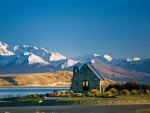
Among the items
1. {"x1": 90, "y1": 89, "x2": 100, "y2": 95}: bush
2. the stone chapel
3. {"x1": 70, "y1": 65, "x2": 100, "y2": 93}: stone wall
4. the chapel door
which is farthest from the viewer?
the chapel door

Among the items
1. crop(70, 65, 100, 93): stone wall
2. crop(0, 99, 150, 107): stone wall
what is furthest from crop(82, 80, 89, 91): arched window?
crop(0, 99, 150, 107): stone wall

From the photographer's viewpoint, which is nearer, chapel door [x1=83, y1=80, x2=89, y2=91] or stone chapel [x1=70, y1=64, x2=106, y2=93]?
stone chapel [x1=70, y1=64, x2=106, y2=93]

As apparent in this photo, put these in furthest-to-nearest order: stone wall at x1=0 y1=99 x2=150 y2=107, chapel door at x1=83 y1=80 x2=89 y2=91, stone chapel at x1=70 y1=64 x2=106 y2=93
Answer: chapel door at x1=83 y1=80 x2=89 y2=91 < stone chapel at x1=70 y1=64 x2=106 y2=93 < stone wall at x1=0 y1=99 x2=150 y2=107

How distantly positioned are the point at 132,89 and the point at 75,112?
78.3ft

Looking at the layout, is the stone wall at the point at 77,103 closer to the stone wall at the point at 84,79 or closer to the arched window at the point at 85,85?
the stone wall at the point at 84,79

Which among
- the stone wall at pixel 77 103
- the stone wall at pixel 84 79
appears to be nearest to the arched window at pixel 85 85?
the stone wall at pixel 84 79

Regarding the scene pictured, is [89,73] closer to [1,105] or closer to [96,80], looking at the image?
[96,80]

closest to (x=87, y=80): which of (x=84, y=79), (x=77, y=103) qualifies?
(x=84, y=79)

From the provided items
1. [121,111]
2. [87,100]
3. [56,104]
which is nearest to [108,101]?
[87,100]

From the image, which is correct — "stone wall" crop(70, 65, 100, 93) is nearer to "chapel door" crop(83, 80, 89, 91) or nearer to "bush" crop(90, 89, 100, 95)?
"chapel door" crop(83, 80, 89, 91)

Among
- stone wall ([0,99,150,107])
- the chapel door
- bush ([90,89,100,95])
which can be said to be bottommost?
stone wall ([0,99,150,107])

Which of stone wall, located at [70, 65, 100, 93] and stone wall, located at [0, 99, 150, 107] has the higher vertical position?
stone wall, located at [70, 65, 100, 93]

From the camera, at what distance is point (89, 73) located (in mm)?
64312

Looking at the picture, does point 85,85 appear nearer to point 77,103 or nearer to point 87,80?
point 87,80
